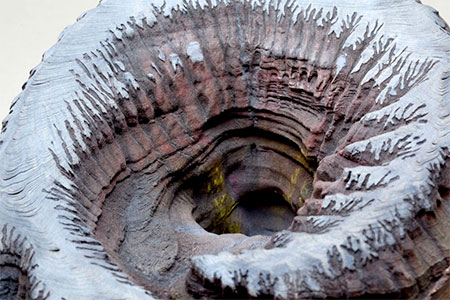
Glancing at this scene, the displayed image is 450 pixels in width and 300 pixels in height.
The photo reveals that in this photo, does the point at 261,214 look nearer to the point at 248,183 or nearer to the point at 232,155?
the point at 248,183

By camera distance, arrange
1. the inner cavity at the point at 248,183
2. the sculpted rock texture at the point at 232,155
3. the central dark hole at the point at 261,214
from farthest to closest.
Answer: the central dark hole at the point at 261,214
the inner cavity at the point at 248,183
the sculpted rock texture at the point at 232,155

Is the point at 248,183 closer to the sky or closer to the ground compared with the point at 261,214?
closer to the sky

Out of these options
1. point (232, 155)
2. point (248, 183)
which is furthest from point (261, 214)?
point (232, 155)

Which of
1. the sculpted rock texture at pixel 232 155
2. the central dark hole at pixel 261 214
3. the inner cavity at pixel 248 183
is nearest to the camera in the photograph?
the sculpted rock texture at pixel 232 155

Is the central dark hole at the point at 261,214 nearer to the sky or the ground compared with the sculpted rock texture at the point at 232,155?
nearer to the ground

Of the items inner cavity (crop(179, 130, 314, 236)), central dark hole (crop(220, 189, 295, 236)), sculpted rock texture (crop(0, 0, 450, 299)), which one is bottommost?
central dark hole (crop(220, 189, 295, 236))

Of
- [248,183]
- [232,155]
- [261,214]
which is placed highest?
[232,155]

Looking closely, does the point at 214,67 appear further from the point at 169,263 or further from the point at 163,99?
the point at 169,263

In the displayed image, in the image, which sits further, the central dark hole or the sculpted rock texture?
the central dark hole
